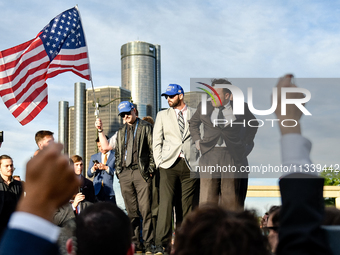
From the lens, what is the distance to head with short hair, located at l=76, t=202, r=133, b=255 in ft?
5.56

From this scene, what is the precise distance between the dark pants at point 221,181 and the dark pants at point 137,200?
3.73ft

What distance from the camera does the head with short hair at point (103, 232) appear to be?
66.7 inches

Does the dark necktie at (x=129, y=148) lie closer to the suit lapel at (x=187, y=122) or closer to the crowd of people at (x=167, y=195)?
the crowd of people at (x=167, y=195)

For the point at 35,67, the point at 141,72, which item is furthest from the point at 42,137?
the point at 141,72

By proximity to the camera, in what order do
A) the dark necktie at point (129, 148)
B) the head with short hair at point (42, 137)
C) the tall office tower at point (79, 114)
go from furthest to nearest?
1. the tall office tower at point (79, 114)
2. the dark necktie at point (129, 148)
3. the head with short hair at point (42, 137)

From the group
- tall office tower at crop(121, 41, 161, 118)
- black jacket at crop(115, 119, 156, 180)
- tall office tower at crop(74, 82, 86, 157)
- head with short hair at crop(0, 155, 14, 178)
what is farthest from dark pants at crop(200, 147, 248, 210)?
tall office tower at crop(121, 41, 161, 118)

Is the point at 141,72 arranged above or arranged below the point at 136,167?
above

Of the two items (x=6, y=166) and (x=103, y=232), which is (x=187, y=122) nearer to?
(x=6, y=166)

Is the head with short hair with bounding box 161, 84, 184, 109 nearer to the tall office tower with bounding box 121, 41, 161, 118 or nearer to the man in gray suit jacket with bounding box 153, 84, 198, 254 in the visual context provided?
the man in gray suit jacket with bounding box 153, 84, 198, 254

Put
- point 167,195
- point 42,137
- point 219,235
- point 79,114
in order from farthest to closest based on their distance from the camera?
point 79,114, point 42,137, point 167,195, point 219,235

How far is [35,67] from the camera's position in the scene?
25.9 ft

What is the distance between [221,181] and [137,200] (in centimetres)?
169

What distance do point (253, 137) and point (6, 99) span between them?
4996 mm

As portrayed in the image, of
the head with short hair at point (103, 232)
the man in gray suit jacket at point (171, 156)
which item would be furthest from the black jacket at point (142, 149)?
the head with short hair at point (103, 232)
